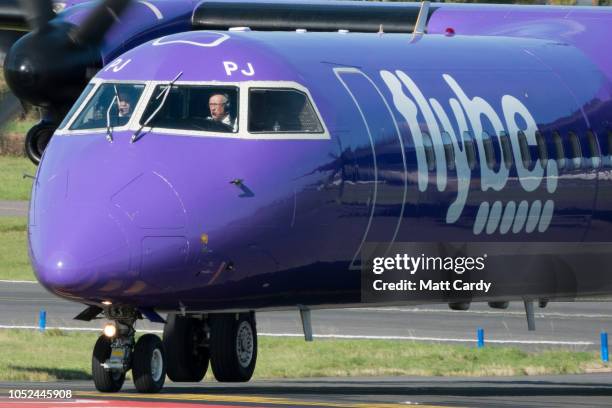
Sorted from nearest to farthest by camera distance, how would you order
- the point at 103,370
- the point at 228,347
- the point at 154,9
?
1. the point at 103,370
2. the point at 228,347
3. the point at 154,9

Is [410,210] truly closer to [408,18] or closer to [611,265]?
[611,265]

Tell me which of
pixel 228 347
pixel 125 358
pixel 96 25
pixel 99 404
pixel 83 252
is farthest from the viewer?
pixel 96 25

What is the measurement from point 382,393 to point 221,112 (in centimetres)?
494

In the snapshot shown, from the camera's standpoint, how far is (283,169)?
15.4 m

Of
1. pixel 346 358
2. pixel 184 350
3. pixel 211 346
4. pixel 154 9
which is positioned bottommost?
pixel 346 358

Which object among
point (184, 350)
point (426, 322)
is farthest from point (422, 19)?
point (426, 322)

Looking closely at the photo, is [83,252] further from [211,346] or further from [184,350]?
[184,350]

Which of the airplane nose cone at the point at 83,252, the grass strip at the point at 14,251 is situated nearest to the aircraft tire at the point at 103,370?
the airplane nose cone at the point at 83,252

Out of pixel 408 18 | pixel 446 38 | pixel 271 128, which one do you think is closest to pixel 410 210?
pixel 271 128

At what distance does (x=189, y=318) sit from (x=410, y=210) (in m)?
3.73

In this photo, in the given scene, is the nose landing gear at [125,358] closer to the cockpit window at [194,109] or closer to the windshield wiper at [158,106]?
the windshield wiper at [158,106]

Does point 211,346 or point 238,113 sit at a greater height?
point 238,113

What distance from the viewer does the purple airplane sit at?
14.7 metres

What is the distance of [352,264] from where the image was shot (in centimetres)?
1627
